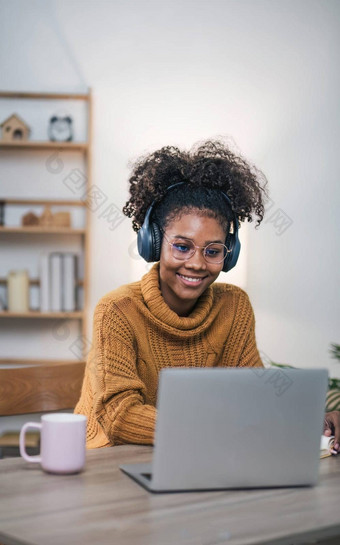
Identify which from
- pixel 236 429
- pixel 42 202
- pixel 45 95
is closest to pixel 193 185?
pixel 236 429

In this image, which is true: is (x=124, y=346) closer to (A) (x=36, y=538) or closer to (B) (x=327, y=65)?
(A) (x=36, y=538)

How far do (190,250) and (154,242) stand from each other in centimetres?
10

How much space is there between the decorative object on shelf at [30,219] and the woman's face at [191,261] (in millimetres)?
2073

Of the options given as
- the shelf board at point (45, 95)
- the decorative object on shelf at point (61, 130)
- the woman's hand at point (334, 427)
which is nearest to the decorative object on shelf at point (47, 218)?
the decorative object on shelf at point (61, 130)

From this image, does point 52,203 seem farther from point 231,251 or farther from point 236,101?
point 231,251

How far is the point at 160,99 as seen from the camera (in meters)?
3.79

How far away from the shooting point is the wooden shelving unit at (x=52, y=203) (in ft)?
11.6

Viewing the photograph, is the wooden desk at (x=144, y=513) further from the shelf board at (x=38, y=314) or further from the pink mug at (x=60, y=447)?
the shelf board at (x=38, y=314)

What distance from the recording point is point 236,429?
3.52 ft

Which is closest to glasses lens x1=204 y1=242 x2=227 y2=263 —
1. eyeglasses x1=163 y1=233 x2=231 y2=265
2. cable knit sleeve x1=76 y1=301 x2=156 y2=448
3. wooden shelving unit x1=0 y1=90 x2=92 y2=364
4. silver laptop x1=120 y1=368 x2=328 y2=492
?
eyeglasses x1=163 y1=233 x2=231 y2=265

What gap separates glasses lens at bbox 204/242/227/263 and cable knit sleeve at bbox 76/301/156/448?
25 centimetres

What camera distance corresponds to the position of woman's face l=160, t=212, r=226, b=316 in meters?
1.62

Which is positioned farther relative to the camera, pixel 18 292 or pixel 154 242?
pixel 18 292

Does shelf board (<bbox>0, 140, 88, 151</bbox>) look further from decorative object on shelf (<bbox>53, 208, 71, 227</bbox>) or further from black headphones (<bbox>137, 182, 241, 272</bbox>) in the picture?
black headphones (<bbox>137, 182, 241, 272</bbox>)
